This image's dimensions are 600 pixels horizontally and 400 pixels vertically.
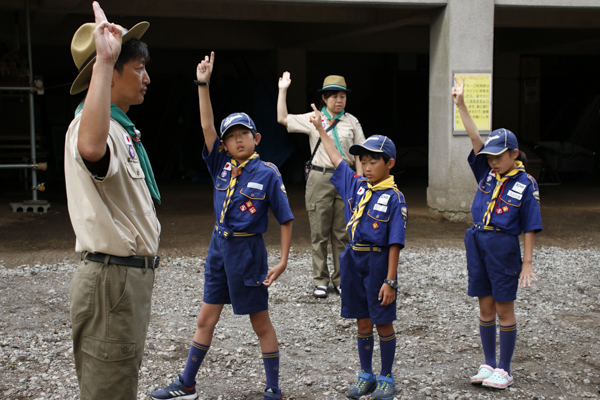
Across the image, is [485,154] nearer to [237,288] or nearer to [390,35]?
[237,288]

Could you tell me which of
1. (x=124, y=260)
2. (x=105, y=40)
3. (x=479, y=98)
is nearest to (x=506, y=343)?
Answer: (x=124, y=260)

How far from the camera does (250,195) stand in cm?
327

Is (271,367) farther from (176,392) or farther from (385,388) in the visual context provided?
(385,388)

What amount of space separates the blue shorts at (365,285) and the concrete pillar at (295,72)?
1022cm

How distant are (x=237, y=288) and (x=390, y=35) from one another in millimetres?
11797

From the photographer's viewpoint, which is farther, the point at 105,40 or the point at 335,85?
the point at 335,85

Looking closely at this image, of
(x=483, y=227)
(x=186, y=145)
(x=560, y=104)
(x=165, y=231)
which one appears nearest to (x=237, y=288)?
(x=483, y=227)

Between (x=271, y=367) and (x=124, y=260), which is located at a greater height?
(x=124, y=260)

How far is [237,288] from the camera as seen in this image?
3.19m

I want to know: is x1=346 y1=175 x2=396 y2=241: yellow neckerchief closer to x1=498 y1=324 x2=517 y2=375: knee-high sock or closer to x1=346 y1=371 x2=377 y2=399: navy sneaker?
x1=346 y1=371 x2=377 y2=399: navy sneaker

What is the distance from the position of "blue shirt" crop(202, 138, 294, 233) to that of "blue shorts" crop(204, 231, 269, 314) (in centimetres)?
9

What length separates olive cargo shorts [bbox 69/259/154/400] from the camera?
2037 mm

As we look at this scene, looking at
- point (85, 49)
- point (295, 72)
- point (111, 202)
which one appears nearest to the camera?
point (111, 202)

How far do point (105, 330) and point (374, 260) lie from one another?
65.8 inches
